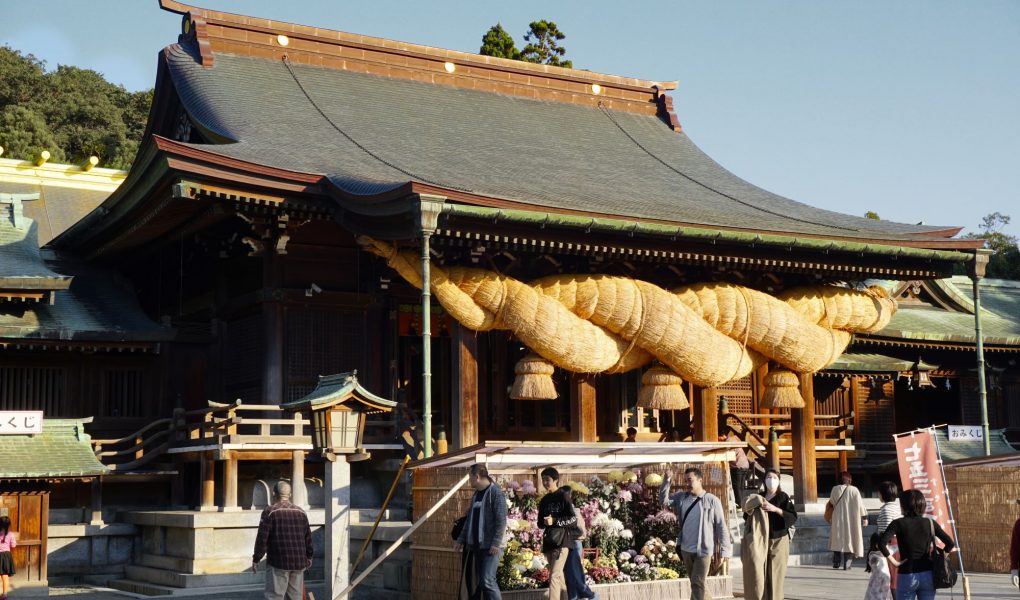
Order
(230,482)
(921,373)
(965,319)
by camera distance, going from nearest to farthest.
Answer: (230,482) < (921,373) < (965,319)

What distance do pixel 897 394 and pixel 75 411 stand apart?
17.0 m

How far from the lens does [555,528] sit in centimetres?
1152

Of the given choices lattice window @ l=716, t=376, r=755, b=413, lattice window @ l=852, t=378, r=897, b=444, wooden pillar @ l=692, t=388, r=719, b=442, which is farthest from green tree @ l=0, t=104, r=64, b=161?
wooden pillar @ l=692, t=388, r=719, b=442

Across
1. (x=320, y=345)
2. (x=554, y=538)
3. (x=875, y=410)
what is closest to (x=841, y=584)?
(x=554, y=538)

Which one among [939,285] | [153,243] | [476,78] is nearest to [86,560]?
[153,243]

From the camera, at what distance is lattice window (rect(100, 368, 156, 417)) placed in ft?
65.1

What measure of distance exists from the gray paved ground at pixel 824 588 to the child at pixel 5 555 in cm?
157

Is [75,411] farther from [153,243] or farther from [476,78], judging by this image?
[476,78]

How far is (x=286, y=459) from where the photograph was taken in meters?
17.3

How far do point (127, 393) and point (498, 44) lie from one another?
23.5 metres

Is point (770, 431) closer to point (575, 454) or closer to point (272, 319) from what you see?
point (575, 454)

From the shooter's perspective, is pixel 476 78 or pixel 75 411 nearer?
pixel 75 411

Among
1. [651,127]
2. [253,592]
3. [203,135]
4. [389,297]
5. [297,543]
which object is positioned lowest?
[253,592]

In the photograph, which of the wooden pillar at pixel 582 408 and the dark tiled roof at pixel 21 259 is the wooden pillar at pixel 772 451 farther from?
the dark tiled roof at pixel 21 259
